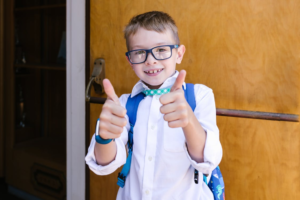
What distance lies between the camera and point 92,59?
4.85ft

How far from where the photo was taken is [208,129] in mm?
855

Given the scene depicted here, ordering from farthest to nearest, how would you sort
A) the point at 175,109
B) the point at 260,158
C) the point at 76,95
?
the point at 76,95 → the point at 260,158 → the point at 175,109

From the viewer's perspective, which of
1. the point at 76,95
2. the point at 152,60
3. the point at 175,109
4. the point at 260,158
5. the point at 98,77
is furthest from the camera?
the point at 76,95

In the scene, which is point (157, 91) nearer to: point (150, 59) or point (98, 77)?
point (150, 59)

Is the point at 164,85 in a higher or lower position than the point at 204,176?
higher

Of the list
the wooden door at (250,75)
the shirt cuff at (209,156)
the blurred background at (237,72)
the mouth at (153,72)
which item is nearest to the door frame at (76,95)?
the blurred background at (237,72)

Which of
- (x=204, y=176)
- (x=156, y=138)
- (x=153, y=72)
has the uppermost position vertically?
(x=153, y=72)

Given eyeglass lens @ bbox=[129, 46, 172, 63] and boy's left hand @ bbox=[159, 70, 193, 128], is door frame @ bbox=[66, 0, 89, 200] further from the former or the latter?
boy's left hand @ bbox=[159, 70, 193, 128]

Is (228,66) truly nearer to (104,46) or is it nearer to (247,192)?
(247,192)

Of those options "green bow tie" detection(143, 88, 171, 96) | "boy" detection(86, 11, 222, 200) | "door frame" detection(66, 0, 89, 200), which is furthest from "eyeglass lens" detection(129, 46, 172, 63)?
"door frame" detection(66, 0, 89, 200)

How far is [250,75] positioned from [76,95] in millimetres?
887

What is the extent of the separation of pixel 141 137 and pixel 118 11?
0.72 meters

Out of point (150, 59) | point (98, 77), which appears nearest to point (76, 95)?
point (98, 77)

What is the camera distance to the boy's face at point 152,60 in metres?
0.86
